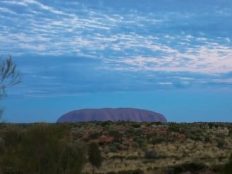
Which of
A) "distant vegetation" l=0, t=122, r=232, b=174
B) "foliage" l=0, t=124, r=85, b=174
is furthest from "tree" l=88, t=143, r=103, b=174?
"foliage" l=0, t=124, r=85, b=174

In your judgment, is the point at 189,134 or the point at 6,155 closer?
the point at 6,155

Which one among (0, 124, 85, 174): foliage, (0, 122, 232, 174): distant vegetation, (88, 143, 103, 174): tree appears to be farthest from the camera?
(88, 143, 103, 174): tree

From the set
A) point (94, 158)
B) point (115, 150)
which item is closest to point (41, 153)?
point (94, 158)

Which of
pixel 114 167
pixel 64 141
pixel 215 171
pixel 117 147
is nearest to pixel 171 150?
pixel 117 147

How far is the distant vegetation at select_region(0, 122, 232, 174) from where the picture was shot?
107ft

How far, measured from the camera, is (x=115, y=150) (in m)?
64.6

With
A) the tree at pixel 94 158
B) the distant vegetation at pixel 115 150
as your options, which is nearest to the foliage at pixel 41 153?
the distant vegetation at pixel 115 150

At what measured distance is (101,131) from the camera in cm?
8094

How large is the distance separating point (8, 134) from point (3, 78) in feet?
23.1

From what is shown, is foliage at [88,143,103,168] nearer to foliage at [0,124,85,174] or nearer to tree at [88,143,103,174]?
tree at [88,143,103,174]

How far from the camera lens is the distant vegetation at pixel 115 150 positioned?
32.6 meters

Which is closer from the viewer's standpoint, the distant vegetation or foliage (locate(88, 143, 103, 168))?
the distant vegetation

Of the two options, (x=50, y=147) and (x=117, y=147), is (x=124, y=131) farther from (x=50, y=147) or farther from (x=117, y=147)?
(x=50, y=147)

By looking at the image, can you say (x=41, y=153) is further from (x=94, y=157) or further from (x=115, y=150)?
(x=115, y=150)
